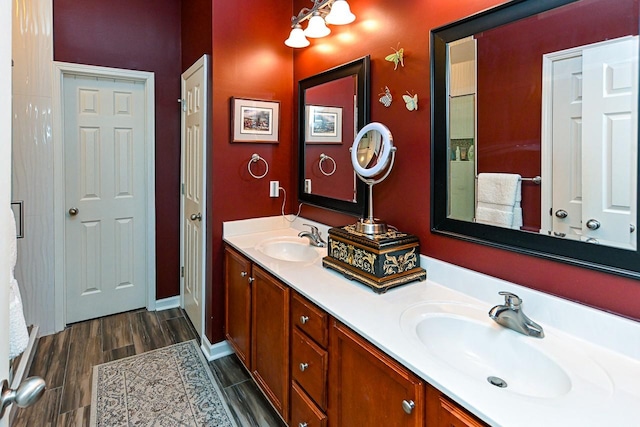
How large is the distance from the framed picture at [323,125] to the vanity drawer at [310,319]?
3.48 feet

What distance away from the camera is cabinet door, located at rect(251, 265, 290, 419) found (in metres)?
1.67

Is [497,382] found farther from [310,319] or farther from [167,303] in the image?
[167,303]

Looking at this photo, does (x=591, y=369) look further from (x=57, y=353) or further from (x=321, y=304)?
(x=57, y=353)

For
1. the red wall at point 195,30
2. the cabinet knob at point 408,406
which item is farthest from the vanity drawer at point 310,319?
the red wall at point 195,30

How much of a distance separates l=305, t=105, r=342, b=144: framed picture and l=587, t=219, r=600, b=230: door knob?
1361mm

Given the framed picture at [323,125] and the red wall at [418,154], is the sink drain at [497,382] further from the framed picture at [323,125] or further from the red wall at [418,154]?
the framed picture at [323,125]

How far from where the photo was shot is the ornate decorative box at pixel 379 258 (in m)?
1.49

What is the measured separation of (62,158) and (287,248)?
1.89 metres

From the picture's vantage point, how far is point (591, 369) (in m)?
0.96

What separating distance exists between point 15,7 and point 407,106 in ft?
8.45

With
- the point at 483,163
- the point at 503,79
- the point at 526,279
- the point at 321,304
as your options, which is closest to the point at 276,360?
the point at 321,304

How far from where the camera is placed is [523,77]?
128cm

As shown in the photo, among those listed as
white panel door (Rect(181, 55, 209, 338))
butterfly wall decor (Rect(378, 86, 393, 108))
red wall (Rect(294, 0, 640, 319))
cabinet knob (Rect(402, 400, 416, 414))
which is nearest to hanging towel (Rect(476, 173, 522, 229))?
red wall (Rect(294, 0, 640, 319))

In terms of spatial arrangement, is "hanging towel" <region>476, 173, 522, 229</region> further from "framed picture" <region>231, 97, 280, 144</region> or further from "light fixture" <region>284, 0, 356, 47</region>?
"framed picture" <region>231, 97, 280, 144</region>
